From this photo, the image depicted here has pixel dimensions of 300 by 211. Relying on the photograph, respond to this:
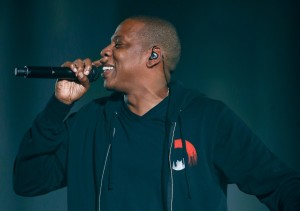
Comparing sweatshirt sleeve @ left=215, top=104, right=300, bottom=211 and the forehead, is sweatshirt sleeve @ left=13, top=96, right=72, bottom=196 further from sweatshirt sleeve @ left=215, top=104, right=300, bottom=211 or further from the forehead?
sweatshirt sleeve @ left=215, top=104, right=300, bottom=211

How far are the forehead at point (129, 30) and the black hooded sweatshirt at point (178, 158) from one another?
9.9 inches

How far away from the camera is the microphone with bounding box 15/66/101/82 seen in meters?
1.53

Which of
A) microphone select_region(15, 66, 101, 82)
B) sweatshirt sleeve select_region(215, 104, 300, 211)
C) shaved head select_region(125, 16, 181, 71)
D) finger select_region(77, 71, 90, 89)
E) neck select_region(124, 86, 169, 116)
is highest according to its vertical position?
shaved head select_region(125, 16, 181, 71)

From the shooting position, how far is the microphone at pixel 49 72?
153 centimetres

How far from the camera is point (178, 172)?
1658 mm

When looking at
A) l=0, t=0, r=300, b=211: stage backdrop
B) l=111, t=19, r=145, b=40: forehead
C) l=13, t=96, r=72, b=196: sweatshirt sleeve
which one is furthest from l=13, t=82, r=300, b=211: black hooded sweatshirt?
l=0, t=0, r=300, b=211: stage backdrop

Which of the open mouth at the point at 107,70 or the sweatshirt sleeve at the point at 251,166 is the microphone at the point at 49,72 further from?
the sweatshirt sleeve at the point at 251,166

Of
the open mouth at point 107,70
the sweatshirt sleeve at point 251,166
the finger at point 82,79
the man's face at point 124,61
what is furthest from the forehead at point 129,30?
the sweatshirt sleeve at point 251,166

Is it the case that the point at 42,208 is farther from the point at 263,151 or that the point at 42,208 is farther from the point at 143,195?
the point at 263,151

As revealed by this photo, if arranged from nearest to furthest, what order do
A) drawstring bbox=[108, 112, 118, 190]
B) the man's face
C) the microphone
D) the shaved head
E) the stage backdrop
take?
the microphone < drawstring bbox=[108, 112, 118, 190] < the man's face < the shaved head < the stage backdrop

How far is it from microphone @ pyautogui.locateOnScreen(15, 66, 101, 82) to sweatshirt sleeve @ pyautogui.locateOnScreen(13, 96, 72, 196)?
0.12 meters

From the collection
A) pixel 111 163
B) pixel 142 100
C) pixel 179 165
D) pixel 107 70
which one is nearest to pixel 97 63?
pixel 107 70

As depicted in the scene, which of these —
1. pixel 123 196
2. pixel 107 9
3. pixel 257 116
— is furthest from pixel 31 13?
pixel 257 116

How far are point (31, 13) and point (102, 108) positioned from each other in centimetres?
57
